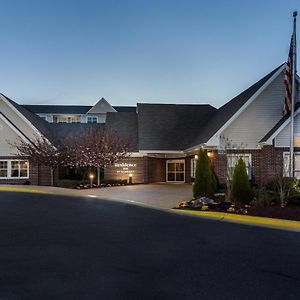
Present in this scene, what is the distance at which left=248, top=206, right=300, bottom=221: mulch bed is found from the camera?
11.7m

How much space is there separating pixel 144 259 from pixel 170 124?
26.2 m

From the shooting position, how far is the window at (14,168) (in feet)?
92.6

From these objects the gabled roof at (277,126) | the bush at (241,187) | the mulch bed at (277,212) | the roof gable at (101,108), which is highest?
the roof gable at (101,108)

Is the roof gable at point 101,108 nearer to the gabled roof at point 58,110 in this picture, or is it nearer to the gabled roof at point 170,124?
the gabled roof at point 58,110

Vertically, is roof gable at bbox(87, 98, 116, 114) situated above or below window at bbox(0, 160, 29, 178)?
above

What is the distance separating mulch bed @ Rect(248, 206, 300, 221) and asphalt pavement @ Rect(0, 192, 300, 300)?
1.76 metres

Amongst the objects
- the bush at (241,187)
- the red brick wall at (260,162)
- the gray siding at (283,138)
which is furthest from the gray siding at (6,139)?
the gray siding at (283,138)

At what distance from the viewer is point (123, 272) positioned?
5793 millimetres

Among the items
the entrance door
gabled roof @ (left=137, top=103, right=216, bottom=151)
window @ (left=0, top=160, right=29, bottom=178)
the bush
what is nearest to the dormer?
gabled roof @ (left=137, top=103, right=216, bottom=151)

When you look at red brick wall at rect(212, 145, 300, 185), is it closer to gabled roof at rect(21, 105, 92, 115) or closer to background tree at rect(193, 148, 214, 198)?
background tree at rect(193, 148, 214, 198)

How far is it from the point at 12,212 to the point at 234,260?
9.15 meters

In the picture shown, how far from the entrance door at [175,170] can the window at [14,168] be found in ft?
42.8

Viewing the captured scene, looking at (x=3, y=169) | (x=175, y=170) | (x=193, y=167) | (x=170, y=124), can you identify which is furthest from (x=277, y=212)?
(x=3, y=169)

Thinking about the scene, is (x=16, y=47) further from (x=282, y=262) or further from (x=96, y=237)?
(x=282, y=262)
